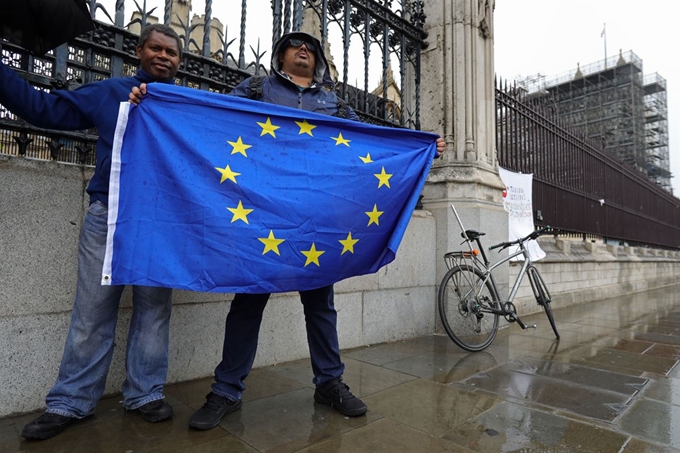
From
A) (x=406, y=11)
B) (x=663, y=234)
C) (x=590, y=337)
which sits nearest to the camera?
(x=590, y=337)

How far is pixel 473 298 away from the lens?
4.54 metres

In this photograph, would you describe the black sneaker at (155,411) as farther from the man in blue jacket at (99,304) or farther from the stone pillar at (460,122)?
the stone pillar at (460,122)

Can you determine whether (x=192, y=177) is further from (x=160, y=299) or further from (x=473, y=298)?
(x=473, y=298)

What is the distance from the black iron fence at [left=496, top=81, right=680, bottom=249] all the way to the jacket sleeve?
6158mm

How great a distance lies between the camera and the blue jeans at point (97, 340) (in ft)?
7.63

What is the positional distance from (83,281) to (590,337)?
5.50m

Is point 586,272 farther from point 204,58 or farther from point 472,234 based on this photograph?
point 204,58

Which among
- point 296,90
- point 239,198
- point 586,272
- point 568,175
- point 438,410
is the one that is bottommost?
point 438,410

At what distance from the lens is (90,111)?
2307 mm

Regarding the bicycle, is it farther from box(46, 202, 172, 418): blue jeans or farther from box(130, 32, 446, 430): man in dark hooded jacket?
box(46, 202, 172, 418): blue jeans

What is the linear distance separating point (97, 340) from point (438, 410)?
6.93 feet

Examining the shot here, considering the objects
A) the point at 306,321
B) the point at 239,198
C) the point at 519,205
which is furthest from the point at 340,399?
the point at 519,205

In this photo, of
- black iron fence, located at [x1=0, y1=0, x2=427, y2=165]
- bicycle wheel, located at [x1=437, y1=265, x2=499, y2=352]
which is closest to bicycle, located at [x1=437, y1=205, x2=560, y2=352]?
bicycle wheel, located at [x1=437, y1=265, x2=499, y2=352]

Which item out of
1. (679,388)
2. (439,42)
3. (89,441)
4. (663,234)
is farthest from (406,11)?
(663,234)
